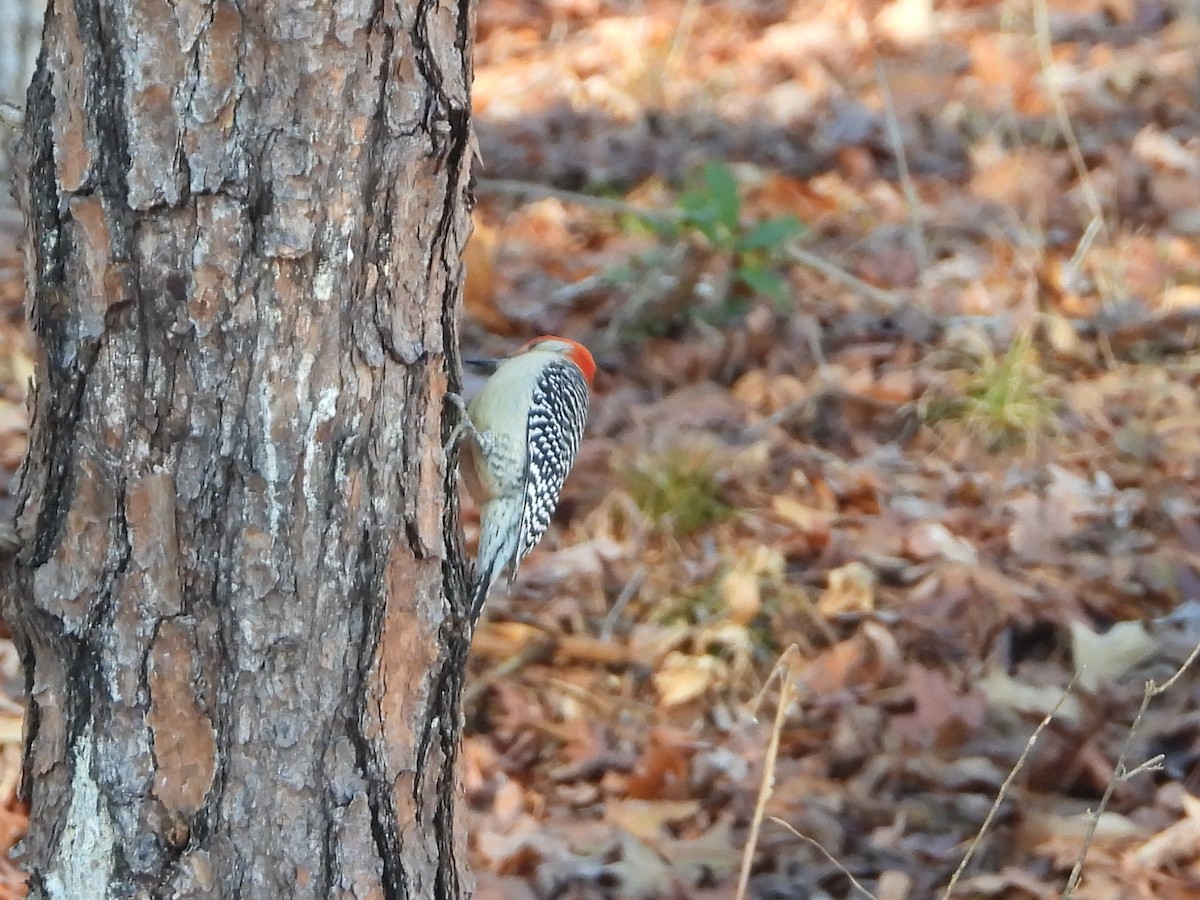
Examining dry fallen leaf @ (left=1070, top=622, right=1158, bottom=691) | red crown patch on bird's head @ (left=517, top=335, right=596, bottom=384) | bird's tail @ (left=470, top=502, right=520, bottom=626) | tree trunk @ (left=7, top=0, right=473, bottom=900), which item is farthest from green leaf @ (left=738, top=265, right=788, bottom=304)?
tree trunk @ (left=7, top=0, right=473, bottom=900)

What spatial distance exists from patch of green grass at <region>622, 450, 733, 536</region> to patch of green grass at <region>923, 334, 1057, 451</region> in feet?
3.35

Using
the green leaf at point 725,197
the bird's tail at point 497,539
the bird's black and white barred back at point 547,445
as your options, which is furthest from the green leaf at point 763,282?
the bird's tail at point 497,539

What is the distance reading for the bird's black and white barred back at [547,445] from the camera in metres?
3.77

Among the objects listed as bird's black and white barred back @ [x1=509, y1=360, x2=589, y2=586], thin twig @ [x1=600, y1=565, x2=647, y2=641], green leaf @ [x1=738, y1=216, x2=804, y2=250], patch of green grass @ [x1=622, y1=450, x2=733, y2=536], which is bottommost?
thin twig @ [x1=600, y1=565, x2=647, y2=641]

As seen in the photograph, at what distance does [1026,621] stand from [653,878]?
1487 mm

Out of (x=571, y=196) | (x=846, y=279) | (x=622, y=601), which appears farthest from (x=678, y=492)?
(x=571, y=196)

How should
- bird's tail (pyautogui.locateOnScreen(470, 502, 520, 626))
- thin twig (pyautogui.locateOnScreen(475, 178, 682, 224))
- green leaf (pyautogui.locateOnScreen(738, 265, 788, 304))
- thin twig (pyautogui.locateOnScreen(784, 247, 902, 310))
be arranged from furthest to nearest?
thin twig (pyautogui.locateOnScreen(475, 178, 682, 224)), thin twig (pyautogui.locateOnScreen(784, 247, 902, 310)), green leaf (pyautogui.locateOnScreen(738, 265, 788, 304)), bird's tail (pyautogui.locateOnScreen(470, 502, 520, 626))

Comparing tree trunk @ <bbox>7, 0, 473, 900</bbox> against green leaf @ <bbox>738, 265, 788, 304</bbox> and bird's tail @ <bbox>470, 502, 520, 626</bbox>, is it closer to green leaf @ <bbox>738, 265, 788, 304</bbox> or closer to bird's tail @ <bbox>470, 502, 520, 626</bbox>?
bird's tail @ <bbox>470, 502, 520, 626</bbox>

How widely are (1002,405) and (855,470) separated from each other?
64cm

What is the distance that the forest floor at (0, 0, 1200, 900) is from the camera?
366cm

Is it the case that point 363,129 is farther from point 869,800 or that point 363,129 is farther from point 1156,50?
point 1156,50

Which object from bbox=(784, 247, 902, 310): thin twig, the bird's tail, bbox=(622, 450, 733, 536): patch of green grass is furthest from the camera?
bbox=(784, 247, 902, 310): thin twig

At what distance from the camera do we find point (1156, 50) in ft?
27.6

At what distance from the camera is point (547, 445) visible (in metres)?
3.88
